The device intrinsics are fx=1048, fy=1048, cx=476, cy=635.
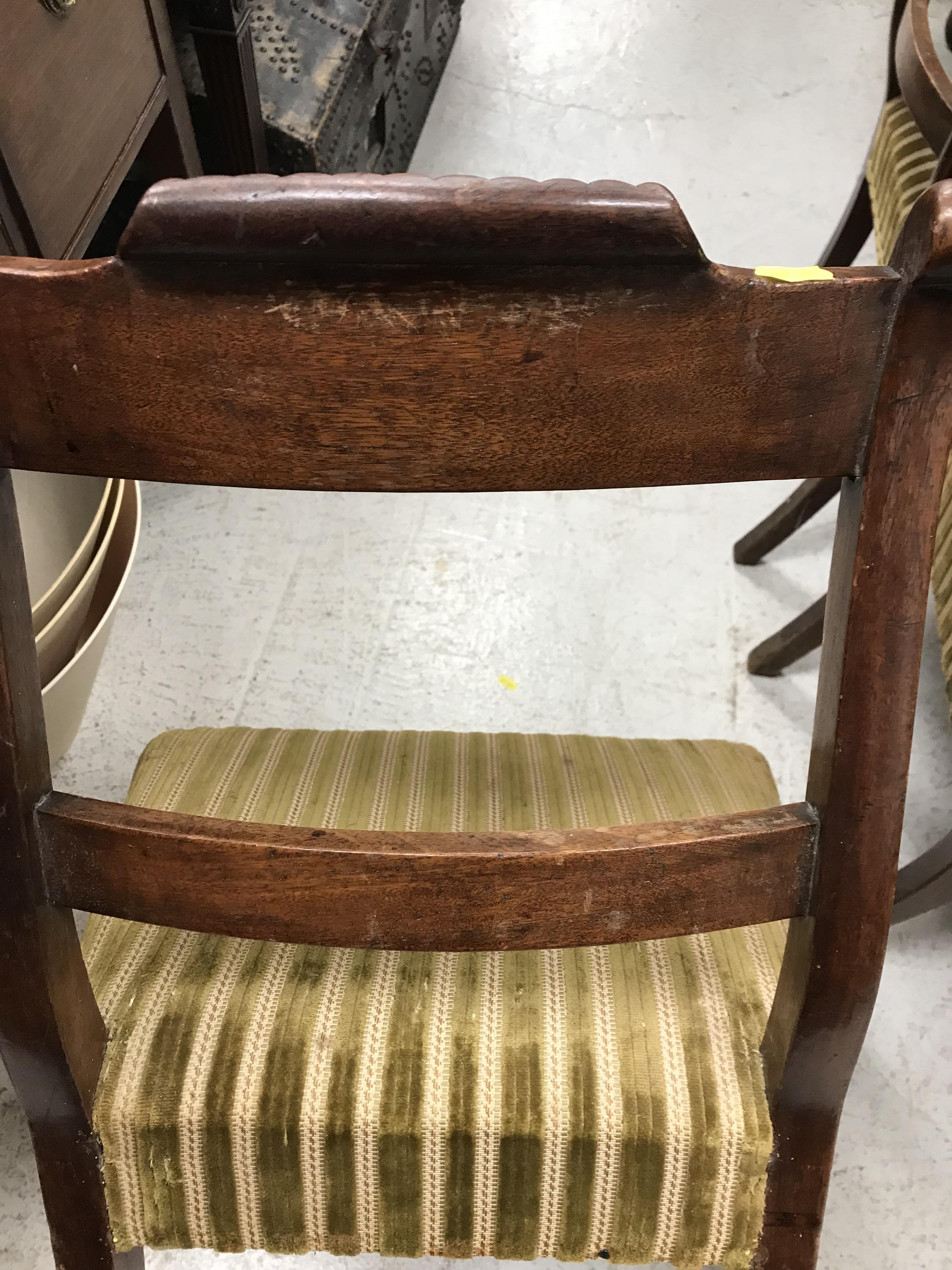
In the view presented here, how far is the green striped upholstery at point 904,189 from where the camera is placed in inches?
37.0

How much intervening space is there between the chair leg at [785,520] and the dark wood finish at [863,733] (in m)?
0.91

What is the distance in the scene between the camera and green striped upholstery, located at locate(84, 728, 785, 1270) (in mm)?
548

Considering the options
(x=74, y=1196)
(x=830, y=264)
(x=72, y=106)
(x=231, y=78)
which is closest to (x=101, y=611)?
(x=72, y=106)

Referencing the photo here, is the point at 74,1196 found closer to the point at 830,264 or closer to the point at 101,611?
the point at 101,611

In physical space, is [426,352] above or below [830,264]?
above

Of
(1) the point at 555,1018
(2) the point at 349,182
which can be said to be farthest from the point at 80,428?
(1) the point at 555,1018

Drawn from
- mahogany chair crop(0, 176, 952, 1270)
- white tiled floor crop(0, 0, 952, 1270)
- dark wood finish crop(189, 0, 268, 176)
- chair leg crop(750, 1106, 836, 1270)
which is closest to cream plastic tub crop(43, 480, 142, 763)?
white tiled floor crop(0, 0, 952, 1270)

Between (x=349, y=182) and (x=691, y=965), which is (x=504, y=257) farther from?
(x=691, y=965)

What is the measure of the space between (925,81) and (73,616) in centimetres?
104

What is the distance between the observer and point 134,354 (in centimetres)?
37

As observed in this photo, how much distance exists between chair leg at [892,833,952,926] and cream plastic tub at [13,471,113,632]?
887 mm

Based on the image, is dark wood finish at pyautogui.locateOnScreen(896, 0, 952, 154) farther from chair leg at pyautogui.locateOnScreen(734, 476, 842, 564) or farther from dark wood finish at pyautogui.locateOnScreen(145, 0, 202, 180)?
dark wood finish at pyautogui.locateOnScreen(145, 0, 202, 180)

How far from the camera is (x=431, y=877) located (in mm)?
466

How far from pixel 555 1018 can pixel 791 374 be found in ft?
1.25
